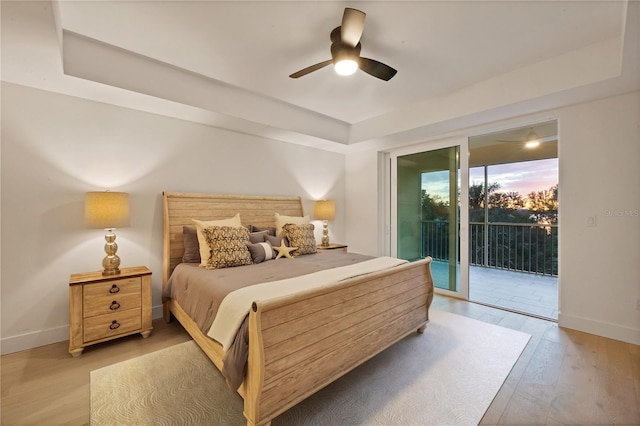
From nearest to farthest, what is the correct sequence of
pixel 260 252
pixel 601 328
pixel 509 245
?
pixel 601 328 < pixel 260 252 < pixel 509 245

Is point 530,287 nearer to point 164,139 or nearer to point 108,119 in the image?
point 164,139

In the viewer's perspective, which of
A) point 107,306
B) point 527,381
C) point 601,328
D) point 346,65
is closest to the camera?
point 527,381

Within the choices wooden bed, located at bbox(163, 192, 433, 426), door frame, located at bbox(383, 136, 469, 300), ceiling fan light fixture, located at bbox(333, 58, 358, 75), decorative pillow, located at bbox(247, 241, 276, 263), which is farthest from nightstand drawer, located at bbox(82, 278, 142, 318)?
door frame, located at bbox(383, 136, 469, 300)

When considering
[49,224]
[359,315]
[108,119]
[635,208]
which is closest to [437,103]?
[635,208]

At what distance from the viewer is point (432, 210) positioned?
4395 millimetres

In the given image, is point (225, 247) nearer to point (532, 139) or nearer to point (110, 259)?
point (110, 259)

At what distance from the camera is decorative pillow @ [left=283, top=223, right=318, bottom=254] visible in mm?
3484

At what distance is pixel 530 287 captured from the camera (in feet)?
14.9

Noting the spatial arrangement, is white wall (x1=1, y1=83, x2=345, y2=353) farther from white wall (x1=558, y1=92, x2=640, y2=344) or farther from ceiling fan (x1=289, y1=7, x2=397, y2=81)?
white wall (x1=558, y1=92, x2=640, y2=344)

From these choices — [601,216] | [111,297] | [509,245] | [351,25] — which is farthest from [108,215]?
[509,245]

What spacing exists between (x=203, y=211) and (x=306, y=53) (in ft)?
7.06

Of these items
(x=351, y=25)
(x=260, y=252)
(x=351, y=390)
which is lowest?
(x=351, y=390)

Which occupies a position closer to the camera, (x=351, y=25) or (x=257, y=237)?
(x=351, y=25)

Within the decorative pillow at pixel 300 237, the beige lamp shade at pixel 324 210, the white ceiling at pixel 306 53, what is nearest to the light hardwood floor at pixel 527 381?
the decorative pillow at pixel 300 237
